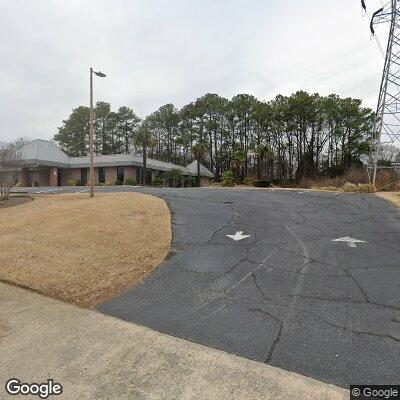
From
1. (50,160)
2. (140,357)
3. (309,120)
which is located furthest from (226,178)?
(140,357)

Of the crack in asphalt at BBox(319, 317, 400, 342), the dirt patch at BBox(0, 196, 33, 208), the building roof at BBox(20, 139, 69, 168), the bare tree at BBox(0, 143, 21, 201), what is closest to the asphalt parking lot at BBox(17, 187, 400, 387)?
the crack in asphalt at BBox(319, 317, 400, 342)

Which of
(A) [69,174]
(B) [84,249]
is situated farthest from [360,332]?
(A) [69,174]

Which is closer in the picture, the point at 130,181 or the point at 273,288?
the point at 273,288

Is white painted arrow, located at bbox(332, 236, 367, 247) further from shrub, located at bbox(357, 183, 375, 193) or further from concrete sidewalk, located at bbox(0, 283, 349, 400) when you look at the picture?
shrub, located at bbox(357, 183, 375, 193)

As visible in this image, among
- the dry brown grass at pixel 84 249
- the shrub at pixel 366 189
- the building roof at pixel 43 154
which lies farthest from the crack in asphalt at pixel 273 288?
the building roof at pixel 43 154

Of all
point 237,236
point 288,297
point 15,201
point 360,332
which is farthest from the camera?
point 15,201

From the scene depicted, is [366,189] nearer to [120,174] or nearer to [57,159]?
[120,174]

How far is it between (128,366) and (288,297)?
287 centimetres

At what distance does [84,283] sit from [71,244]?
2.69 metres

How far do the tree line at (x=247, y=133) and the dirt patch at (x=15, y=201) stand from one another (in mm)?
22142

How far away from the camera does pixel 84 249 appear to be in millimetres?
8172

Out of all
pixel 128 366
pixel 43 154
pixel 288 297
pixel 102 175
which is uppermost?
pixel 43 154

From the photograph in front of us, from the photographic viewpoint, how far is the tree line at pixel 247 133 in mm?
46000

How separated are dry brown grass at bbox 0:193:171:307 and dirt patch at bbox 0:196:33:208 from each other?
3.99 metres
